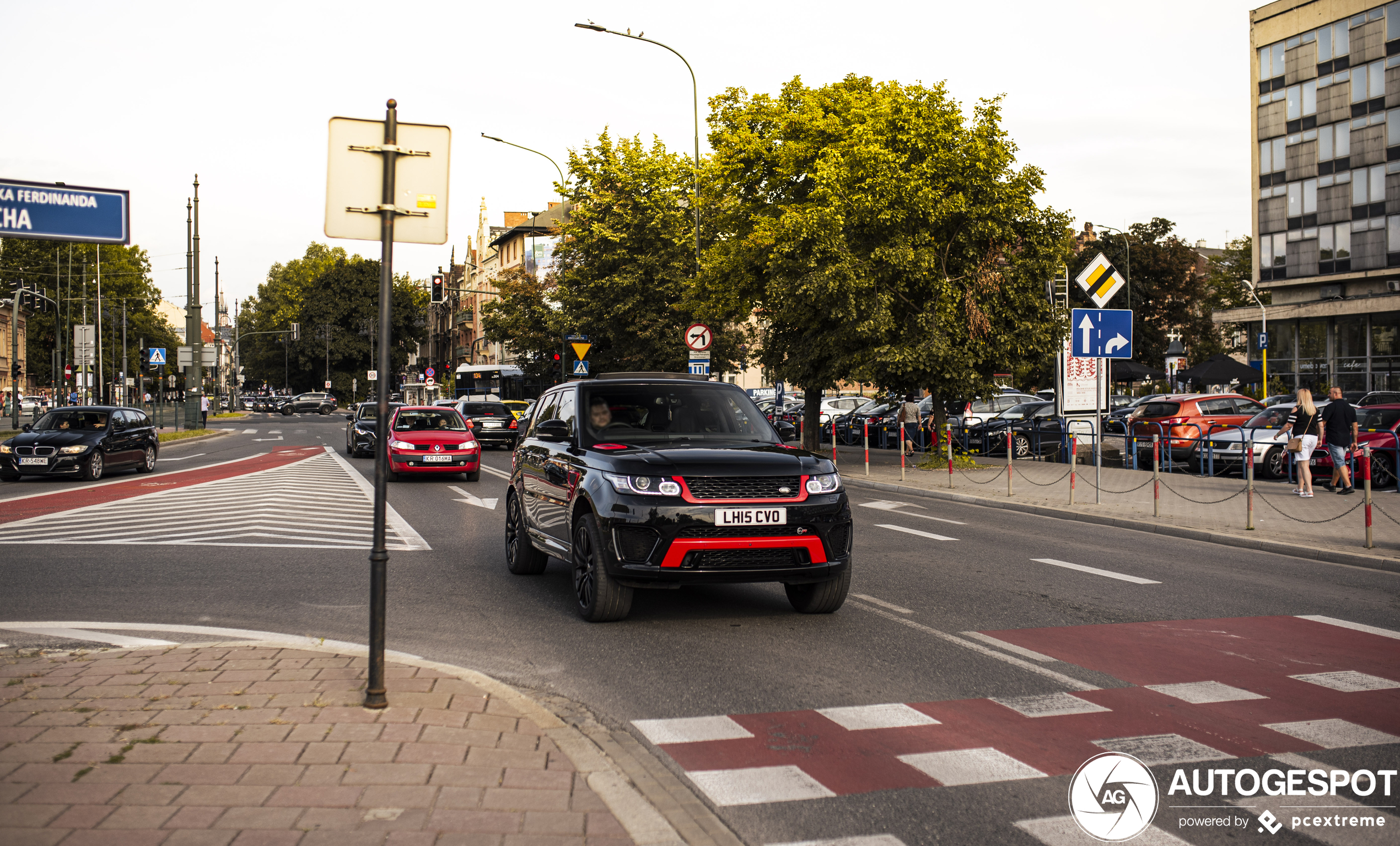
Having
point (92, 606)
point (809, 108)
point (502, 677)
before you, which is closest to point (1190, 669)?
point (502, 677)

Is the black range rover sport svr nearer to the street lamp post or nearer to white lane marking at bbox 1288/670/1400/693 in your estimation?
white lane marking at bbox 1288/670/1400/693

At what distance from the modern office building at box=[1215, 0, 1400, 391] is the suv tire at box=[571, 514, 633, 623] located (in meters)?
52.3

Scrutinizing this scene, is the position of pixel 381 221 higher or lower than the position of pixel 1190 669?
higher

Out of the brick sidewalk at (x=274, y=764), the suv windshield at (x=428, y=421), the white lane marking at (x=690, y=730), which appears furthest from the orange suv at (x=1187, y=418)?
the brick sidewalk at (x=274, y=764)

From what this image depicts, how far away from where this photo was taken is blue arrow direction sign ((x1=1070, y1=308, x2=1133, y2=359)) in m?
16.1

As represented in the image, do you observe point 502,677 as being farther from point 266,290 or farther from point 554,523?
point 266,290

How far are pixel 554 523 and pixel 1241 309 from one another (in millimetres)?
57589

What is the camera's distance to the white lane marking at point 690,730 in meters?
5.00

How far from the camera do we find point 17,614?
7.75 metres

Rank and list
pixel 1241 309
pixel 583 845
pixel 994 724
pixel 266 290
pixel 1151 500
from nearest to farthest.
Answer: pixel 583 845, pixel 994 724, pixel 1151 500, pixel 1241 309, pixel 266 290

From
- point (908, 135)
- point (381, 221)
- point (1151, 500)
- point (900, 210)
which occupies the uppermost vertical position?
point (908, 135)

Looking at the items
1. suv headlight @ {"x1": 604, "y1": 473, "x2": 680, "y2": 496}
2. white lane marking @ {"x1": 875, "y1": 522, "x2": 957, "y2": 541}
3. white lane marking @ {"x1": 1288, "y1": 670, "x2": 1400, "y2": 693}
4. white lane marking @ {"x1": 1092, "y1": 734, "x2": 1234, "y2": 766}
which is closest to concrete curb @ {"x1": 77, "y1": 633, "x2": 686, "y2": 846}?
suv headlight @ {"x1": 604, "y1": 473, "x2": 680, "y2": 496}

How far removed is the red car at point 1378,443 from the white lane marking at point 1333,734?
16.4m

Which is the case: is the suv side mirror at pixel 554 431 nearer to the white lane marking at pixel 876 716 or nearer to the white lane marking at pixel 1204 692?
the white lane marking at pixel 876 716
